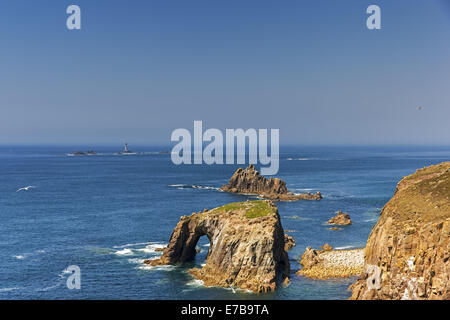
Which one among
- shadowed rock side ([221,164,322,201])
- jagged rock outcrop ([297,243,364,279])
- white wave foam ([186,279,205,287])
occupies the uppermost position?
shadowed rock side ([221,164,322,201])

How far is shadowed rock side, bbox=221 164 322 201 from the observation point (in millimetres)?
159000

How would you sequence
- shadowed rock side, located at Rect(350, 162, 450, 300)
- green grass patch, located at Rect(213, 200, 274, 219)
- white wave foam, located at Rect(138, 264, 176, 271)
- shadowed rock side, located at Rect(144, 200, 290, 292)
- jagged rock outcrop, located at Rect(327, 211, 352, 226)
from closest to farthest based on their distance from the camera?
shadowed rock side, located at Rect(350, 162, 450, 300)
shadowed rock side, located at Rect(144, 200, 290, 292)
green grass patch, located at Rect(213, 200, 274, 219)
white wave foam, located at Rect(138, 264, 176, 271)
jagged rock outcrop, located at Rect(327, 211, 352, 226)

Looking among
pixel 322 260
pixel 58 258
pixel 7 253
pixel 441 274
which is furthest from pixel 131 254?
pixel 441 274

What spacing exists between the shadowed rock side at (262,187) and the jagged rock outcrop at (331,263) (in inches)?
2951

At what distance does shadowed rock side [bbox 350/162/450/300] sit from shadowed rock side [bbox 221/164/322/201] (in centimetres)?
9872

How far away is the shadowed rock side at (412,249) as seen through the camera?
153ft

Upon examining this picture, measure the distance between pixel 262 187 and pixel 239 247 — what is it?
107m

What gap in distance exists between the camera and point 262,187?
17325 cm

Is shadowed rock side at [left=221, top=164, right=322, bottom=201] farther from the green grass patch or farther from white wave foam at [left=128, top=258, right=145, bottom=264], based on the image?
white wave foam at [left=128, top=258, right=145, bottom=264]

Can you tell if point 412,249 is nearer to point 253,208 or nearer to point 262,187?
point 253,208

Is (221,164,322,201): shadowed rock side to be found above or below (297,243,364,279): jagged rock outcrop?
above

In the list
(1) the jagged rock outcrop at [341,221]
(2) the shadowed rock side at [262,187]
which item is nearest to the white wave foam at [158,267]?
(1) the jagged rock outcrop at [341,221]

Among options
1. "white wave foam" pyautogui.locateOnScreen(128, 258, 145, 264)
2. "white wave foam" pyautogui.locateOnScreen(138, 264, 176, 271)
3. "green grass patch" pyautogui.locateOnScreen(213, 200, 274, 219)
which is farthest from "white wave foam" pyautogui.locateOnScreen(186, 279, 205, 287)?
"white wave foam" pyautogui.locateOnScreen(128, 258, 145, 264)
